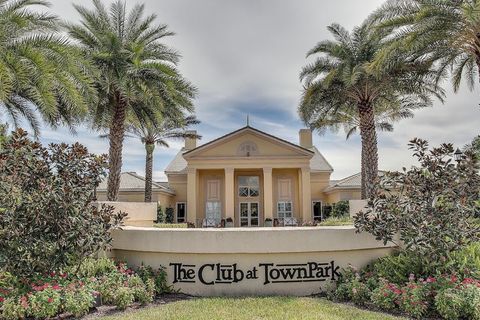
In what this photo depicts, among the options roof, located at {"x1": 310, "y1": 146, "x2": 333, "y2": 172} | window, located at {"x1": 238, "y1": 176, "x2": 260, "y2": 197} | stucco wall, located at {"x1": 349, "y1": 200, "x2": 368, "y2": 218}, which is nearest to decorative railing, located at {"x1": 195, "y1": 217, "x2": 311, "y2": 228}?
window, located at {"x1": 238, "y1": 176, "x2": 260, "y2": 197}

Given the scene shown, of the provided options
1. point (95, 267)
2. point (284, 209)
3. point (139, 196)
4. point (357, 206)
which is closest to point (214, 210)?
point (284, 209)

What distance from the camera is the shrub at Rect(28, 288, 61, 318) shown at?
6.41 meters

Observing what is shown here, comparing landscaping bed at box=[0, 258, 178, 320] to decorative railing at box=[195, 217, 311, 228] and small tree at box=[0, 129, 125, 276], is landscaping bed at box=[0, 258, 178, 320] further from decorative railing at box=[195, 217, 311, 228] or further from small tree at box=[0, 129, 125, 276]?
decorative railing at box=[195, 217, 311, 228]

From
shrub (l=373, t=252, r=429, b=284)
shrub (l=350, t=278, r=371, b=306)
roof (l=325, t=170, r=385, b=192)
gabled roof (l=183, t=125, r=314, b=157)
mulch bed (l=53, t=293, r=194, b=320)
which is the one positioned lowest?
mulch bed (l=53, t=293, r=194, b=320)

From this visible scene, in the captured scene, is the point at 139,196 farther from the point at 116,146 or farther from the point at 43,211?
the point at 43,211

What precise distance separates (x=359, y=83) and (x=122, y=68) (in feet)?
37.2

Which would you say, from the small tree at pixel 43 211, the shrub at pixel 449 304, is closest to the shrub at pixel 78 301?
the small tree at pixel 43 211

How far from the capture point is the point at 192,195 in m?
29.1

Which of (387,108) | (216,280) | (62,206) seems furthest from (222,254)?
(387,108)

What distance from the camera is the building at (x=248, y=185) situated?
29094 mm

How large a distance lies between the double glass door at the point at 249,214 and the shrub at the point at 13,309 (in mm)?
24793

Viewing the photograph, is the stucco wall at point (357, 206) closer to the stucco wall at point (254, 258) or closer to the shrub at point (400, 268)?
the stucco wall at point (254, 258)

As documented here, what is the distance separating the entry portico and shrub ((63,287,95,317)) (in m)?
21.7

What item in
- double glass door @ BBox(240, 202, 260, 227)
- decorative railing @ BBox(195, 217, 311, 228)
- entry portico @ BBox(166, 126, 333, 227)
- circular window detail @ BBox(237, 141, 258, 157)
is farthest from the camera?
double glass door @ BBox(240, 202, 260, 227)
